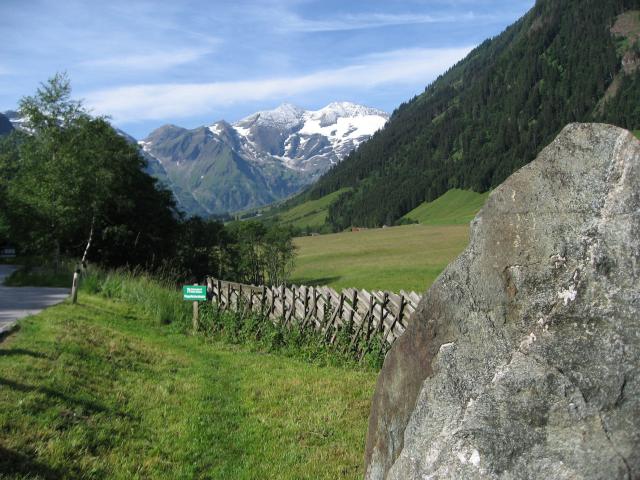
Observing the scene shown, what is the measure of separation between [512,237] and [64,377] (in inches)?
290

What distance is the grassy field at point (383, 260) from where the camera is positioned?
56062 mm

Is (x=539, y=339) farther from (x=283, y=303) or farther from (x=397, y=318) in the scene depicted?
(x=283, y=303)

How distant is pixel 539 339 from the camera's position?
13.3 ft

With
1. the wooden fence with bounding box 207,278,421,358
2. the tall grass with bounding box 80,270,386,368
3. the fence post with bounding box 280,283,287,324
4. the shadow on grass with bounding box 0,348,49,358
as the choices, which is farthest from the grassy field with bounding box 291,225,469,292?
the shadow on grass with bounding box 0,348,49,358

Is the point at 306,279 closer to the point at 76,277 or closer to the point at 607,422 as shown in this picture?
the point at 76,277

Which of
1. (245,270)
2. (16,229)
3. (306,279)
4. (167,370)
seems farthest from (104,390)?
(306,279)

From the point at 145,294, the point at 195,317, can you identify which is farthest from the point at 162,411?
the point at 145,294

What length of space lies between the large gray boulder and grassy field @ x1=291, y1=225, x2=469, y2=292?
4265 centimetres

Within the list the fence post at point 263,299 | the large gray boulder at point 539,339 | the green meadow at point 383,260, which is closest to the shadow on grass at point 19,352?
the fence post at point 263,299

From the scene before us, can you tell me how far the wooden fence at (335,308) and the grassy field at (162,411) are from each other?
3.66ft

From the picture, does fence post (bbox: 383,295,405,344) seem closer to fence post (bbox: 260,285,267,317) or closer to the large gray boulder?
fence post (bbox: 260,285,267,317)

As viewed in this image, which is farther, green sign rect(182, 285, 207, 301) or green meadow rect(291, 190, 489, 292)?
green meadow rect(291, 190, 489, 292)

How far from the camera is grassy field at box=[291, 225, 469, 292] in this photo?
56.1 metres

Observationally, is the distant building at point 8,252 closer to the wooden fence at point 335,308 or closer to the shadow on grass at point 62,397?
the wooden fence at point 335,308
